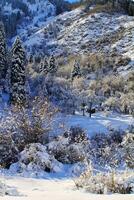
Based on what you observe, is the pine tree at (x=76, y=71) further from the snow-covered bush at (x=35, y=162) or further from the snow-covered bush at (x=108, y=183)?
the snow-covered bush at (x=108, y=183)

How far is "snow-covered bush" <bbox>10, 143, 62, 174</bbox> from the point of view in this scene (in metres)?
20.0

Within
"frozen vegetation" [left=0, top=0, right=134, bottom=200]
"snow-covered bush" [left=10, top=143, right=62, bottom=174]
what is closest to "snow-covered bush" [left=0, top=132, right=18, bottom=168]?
"frozen vegetation" [left=0, top=0, right=134, bottom=200]

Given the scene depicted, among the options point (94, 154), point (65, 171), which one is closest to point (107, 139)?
point (94, 154)

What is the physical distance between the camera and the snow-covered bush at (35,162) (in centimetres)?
2000

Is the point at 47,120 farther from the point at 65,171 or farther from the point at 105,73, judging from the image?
the point at 105,73

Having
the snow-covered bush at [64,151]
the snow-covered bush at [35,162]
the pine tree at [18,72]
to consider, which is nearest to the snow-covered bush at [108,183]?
the snow-covered bush at [35,162]

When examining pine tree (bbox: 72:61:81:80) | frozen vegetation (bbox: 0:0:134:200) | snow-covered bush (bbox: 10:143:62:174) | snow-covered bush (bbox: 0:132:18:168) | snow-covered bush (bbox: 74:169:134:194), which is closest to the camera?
snow-covered bush (bbox: 74:169:134:194)

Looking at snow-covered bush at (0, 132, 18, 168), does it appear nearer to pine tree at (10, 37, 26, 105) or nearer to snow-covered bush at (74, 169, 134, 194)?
snow-covered bush at (74, 169, 134, 194)

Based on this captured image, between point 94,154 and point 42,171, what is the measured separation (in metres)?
6.98

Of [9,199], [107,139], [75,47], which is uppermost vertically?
[75,47]

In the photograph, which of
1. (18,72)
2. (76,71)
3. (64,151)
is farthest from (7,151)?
(76,71)

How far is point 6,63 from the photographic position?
207 feet

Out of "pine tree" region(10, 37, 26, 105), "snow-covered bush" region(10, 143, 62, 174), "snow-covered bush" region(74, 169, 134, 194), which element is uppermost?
"pine tree" region(10, 37, 26, 105)

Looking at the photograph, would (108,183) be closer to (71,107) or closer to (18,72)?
(18,72)
